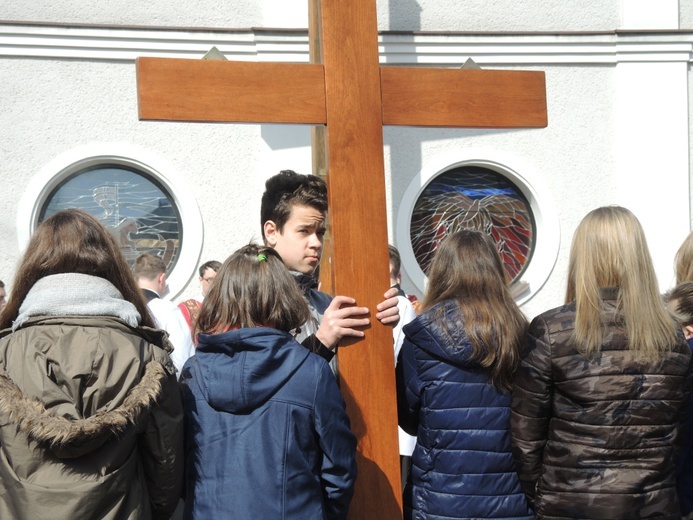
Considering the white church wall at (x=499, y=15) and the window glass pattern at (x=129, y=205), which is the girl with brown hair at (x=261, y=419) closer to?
the window glass pattern at (x=129, y=205)

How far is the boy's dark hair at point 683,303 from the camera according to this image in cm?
365

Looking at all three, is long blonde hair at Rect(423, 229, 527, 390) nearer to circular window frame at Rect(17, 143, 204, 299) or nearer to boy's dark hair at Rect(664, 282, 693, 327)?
boy's dark hair at Rect(664, 282, 693, 327)

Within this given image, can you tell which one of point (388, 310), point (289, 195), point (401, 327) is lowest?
point (401, 327)

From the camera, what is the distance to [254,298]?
279 centimetres

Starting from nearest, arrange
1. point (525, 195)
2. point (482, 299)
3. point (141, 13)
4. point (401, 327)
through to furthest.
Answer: point (482, 299), point (401, 327), point (141, 13), point (525, 195)

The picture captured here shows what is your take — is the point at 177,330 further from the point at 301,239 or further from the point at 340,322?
the point at 340,322

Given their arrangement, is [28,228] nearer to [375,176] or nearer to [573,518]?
[375,176]

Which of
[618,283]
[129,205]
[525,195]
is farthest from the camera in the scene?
[525,195]

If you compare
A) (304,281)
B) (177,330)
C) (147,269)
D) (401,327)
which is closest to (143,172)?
(147,269)

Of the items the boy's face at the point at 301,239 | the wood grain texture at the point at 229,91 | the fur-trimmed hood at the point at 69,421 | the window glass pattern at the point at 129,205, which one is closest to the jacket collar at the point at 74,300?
the fur-trimmed hood at the point at 69,421

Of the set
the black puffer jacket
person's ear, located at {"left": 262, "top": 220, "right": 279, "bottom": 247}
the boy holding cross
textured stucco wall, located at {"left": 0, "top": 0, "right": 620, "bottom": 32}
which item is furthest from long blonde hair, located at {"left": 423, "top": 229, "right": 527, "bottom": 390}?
textured stucco wall, located at {"left": 0, "top": 0, "right": 620, "bottom": 32}

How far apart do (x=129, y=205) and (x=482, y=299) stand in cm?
463

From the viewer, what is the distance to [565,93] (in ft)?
25.8

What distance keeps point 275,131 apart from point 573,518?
15.9 ft
